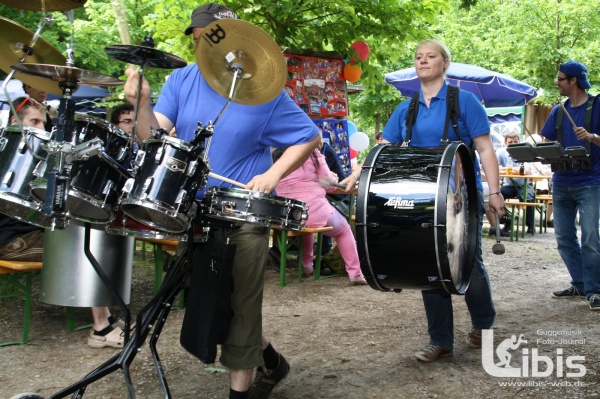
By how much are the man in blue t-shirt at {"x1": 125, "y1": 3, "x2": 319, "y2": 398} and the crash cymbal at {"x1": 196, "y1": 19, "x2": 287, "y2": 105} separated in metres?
0.28

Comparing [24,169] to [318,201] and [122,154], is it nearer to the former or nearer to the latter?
[122,154]

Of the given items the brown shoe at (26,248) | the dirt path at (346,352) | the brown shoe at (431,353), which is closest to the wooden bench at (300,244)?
the dirt path at (346,352)

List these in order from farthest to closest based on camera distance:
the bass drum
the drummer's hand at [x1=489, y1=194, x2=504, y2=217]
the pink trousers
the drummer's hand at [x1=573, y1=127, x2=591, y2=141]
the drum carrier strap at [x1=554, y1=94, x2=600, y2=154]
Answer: the pink trousers → the drum carrier strap at [x1=554, y1=94, x2=600, y2=154] → the drummer's hand at [x1=573, y1=127, x2=591, y2=141] → the drummer's hand at [x1=489, y1=194, x2=504, y2=217] → the bass drum

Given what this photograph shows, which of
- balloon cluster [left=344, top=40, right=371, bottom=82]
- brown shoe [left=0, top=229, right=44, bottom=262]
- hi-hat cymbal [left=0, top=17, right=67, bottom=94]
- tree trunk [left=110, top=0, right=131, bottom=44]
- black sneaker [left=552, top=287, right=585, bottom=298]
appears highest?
balloon cluster [left=344, top=40, right=371, bottom=82]

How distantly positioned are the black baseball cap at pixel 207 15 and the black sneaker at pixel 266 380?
190 centimetres

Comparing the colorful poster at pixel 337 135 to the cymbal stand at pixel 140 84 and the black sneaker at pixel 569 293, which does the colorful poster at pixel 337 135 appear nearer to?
the black sneaker at pixel 569 293

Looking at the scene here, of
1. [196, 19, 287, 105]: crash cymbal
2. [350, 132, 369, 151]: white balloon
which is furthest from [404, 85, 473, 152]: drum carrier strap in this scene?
[350, 132, 369, 151]: white balloon

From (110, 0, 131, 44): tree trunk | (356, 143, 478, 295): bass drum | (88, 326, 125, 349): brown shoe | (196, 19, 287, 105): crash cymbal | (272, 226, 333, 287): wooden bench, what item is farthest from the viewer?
(272, 226, 333, 287): wooden bench

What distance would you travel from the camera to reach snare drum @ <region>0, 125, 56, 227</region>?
3.26m

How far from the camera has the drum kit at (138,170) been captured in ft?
10.0

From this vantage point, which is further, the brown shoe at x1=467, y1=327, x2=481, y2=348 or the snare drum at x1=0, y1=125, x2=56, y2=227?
the brown shoe at x1=467, y1=327, x2=481, y2=348

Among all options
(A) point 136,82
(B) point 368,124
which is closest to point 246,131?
(A) point 136,82

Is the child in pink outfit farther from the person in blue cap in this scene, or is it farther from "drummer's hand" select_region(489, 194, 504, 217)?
"drummer's hand" select_region(489, 194, 504, 217)

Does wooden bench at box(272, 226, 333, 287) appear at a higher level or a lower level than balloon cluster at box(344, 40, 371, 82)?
lower
